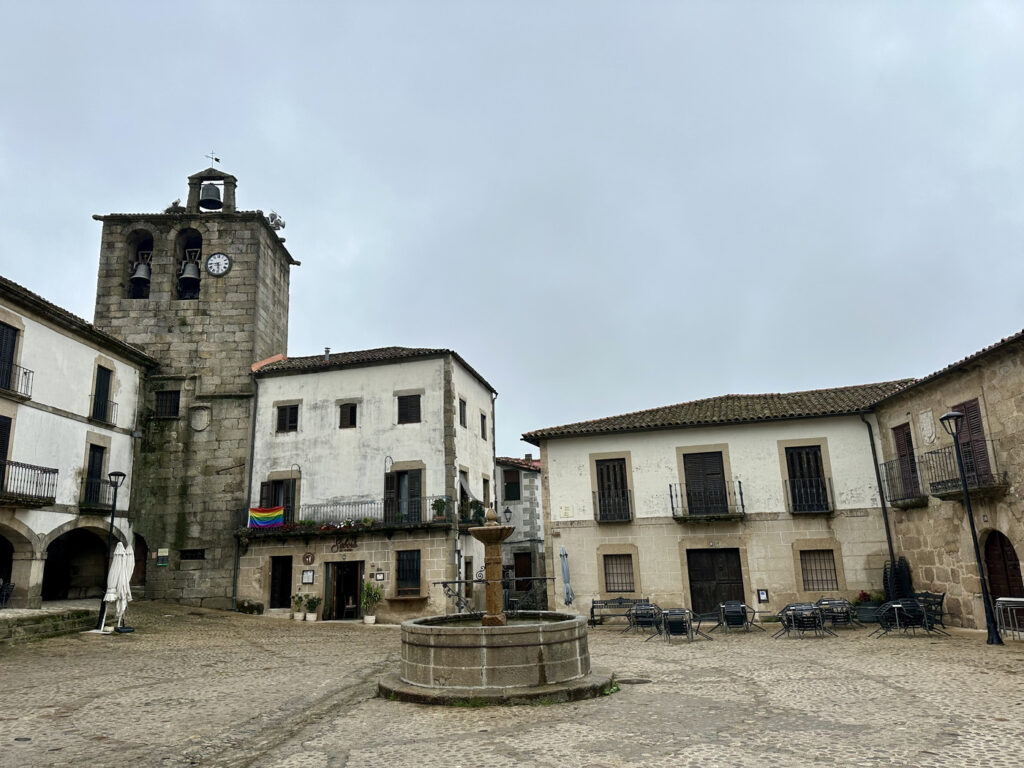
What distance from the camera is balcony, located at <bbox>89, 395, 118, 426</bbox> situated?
20969 mm

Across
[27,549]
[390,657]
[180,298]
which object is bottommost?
[390,657]

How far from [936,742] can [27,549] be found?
20.4 meters

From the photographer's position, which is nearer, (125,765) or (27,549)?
(125,765)

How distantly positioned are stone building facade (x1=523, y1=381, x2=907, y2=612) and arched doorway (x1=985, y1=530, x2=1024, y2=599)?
3.51m

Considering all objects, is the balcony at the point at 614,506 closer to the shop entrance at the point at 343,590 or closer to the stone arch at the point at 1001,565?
the shop entrance at the point at 343,590

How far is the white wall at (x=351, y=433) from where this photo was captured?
21859 millimetres

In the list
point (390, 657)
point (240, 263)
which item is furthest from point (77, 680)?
point (240, 263)

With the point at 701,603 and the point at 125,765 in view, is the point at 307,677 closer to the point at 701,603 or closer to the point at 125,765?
the point at 125,765

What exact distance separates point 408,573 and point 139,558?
9.51 meters

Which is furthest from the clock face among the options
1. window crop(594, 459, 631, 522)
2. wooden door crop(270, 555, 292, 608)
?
window crop(594, 459, 631, 522)

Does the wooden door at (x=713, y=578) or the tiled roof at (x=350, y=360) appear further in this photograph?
the tiled roof at (x=350, y=360)

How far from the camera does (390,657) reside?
13.3 metres

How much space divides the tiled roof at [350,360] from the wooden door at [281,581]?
6186 mm

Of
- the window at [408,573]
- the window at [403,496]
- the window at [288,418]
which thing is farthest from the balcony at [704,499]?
the window at [288,418]
